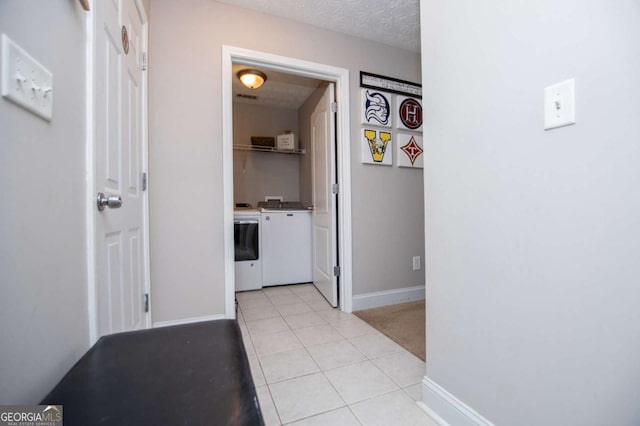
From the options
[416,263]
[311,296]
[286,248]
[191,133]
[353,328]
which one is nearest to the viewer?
[191,133]

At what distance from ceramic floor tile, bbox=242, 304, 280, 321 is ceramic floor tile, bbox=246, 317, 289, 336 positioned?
67 mm

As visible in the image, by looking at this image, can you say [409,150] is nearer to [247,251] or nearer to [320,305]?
[320,305]

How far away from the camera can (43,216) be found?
616 millimetres

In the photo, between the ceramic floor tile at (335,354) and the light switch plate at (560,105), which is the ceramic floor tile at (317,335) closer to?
the ceramic floor tile at (335,354)

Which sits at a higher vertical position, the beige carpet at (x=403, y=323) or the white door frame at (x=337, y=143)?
the white door frame at (x=337, y=143)

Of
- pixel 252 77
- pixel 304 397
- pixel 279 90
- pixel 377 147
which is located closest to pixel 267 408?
pixel 304 397

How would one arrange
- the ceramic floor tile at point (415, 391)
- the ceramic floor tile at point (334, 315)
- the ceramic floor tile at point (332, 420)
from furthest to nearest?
1. the ceramic floor tile at point (334, 315)
2. the ceramic floor tile at point (415, 391)
3. the ceramic floor tile at point (332, 420)

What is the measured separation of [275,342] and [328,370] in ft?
1.57

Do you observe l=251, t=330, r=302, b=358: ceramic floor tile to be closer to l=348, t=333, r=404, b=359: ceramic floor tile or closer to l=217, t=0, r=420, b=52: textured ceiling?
l=348, t=333, r=404, b=359: ceramic floor tile

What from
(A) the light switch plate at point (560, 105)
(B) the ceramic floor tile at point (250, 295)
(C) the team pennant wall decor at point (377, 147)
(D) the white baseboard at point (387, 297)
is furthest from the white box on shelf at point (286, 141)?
(A) the light switch plate at point (560, 105)

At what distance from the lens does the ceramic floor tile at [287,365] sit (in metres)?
1.45

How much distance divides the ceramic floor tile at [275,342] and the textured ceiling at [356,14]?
240cm

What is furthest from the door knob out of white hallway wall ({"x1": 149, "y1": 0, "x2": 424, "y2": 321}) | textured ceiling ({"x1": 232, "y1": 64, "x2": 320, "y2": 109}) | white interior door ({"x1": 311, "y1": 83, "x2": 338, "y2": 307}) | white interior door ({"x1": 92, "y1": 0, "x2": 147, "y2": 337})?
textured ceiling ({"x1": 232, "y1": 64, "x2": 320, "y2": 109})

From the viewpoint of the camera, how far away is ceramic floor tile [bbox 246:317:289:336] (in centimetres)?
199
